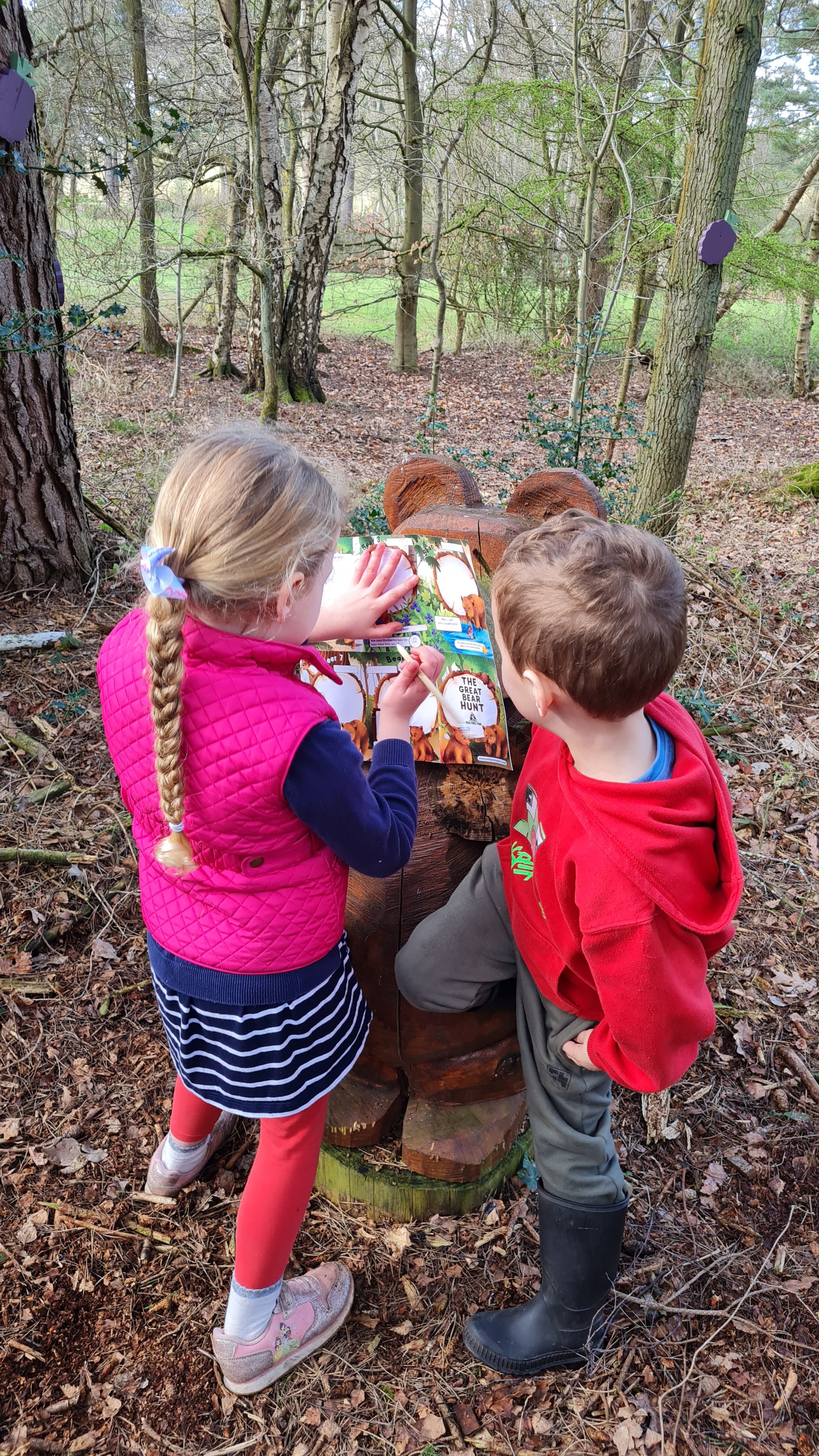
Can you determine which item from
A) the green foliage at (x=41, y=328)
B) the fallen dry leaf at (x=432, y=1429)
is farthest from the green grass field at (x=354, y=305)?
the fallen dry leaf at (x=432, y=1429)

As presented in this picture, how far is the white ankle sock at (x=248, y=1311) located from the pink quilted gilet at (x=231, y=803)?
0.67 metres

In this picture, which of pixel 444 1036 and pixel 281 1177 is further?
pixel 444 1036

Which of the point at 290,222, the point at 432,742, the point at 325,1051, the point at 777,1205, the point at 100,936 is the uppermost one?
the point at 290,222

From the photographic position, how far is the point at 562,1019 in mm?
1530

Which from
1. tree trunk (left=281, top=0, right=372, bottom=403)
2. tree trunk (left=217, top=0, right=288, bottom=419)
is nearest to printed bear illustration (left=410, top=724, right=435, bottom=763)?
tree trunk (left=217, top=0, right=288, bottom=419)

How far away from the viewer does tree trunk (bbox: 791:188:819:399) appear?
35.8ft

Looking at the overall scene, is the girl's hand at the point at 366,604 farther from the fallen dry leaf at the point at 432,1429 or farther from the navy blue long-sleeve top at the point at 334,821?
the fallen dry leaf at the point at 432,1429

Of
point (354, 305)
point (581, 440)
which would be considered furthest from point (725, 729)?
point (354, 305)

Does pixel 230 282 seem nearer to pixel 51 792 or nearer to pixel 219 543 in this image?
pixel 51 792

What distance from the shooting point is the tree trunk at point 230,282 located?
897 centimetres

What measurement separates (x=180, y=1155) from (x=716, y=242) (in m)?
4.56

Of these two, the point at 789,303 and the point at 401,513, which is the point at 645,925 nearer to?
the point at 401,513

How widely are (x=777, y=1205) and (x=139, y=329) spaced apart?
39.1ft

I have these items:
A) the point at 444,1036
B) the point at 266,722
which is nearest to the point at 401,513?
the point at 266,722
